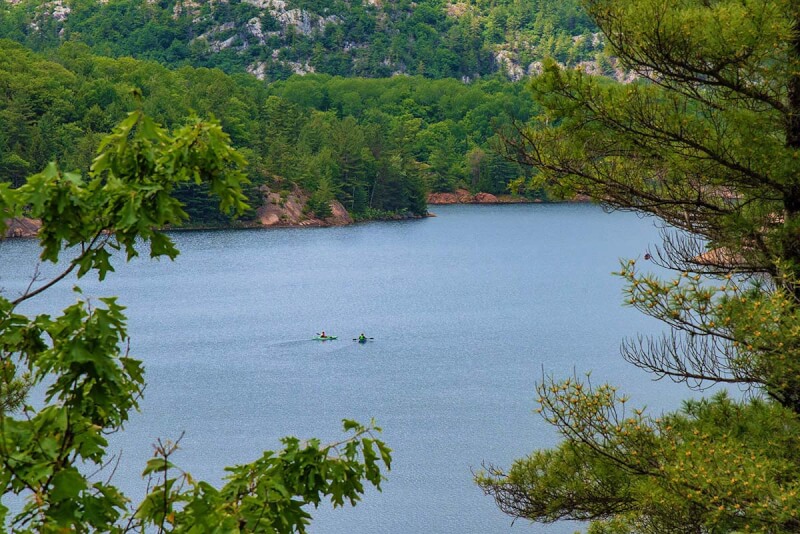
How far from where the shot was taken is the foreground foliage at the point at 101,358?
452 cm

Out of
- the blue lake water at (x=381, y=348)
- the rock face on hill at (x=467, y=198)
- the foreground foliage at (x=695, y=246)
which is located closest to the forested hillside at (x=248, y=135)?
the rock face on hill at (x=467, y=198)

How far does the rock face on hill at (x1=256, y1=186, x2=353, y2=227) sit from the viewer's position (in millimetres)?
76625

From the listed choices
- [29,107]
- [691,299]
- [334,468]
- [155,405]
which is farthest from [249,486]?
[29,107]

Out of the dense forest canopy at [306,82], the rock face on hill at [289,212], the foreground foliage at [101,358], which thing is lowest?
the rock face on hill at [289,212]

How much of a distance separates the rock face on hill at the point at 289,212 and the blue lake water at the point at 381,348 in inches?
248

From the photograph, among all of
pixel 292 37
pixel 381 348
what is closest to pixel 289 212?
pixel 381 348

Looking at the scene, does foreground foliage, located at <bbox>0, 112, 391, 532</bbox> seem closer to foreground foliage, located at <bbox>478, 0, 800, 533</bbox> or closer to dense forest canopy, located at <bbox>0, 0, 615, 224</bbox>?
foreground foliage, located at <bbox>478, 0, 800, 533</bbox>

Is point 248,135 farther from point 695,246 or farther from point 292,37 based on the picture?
point 695,246

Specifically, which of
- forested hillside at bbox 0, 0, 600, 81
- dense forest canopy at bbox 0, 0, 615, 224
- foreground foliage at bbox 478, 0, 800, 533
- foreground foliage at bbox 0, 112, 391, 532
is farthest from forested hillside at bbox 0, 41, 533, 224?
foreground foliage at bbox 0, 112, 391, 532

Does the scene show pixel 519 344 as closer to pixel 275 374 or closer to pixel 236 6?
pixel 275 374

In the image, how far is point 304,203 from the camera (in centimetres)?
7919

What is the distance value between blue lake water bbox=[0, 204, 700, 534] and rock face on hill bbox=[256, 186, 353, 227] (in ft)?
20.7

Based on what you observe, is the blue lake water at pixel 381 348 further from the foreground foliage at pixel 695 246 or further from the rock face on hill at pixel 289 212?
the foreground foliage at pixel 695 246

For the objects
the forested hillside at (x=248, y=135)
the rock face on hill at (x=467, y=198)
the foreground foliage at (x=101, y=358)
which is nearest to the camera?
the foreground foliage at (x=101, y=358)
